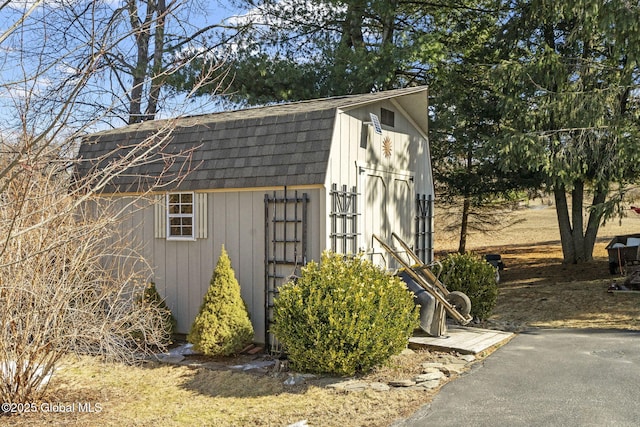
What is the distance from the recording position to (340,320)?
6.22m

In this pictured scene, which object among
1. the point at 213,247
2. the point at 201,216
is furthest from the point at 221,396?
the point at 201,216

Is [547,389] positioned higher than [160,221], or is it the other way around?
[160,221]

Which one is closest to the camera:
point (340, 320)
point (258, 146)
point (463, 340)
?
point (340, 320)

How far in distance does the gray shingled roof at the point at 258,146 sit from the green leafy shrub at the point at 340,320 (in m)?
1.51

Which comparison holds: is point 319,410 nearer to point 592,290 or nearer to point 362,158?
point 362,158

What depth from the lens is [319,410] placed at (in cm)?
559

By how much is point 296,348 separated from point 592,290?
8768mm

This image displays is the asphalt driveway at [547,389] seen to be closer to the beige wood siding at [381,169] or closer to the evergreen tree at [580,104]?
the beige wood siding at [381,169]

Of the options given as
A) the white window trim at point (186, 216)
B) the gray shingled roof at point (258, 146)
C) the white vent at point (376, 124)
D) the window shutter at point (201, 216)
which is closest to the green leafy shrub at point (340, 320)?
the gray shingled roof at point (258, 146)

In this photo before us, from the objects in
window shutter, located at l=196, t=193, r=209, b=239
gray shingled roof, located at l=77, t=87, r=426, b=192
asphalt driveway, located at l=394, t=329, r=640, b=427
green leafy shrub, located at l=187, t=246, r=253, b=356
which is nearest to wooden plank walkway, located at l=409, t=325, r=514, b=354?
asphalt driveway, located at l=394, t=329, r=640, b=427

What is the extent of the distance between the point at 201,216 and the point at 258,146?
1.35m

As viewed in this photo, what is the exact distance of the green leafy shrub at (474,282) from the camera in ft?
30.9

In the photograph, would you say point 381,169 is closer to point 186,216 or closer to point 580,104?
point 186,216

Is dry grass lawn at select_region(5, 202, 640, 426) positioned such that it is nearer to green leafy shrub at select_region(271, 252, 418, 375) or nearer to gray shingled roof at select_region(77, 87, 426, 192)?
green leafy shrub at select_region(271, 252, 418, 375)
